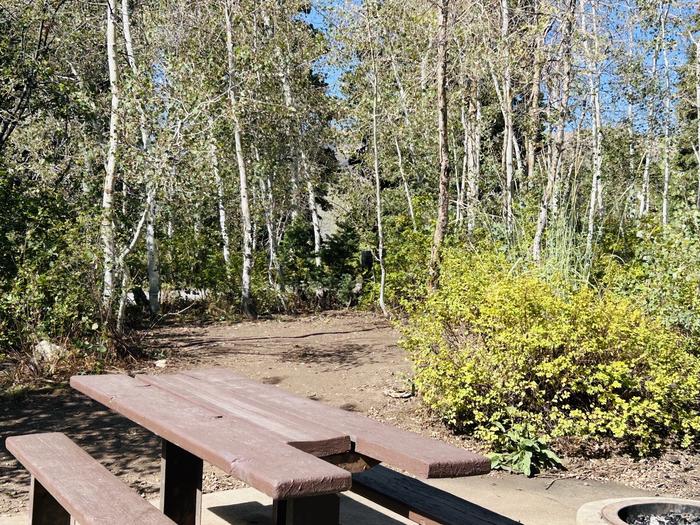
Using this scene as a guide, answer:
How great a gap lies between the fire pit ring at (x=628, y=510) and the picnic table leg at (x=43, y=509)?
2.37 m

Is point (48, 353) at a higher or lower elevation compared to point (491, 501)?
higher

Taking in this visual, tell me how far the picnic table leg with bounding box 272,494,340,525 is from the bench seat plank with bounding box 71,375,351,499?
10.9 inches

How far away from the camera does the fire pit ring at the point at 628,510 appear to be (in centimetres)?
371

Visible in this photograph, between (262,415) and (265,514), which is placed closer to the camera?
(262,415)

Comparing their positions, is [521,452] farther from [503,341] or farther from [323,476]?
[323,476]

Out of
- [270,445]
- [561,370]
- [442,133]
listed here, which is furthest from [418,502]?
[442,133]

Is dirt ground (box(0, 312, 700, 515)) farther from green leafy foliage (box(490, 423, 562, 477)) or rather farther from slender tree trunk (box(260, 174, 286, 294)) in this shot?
slender tree trunk (box(260, 174, 286, 294))

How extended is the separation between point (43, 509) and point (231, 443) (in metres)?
1.49

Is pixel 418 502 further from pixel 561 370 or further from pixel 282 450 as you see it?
pixel 561 370

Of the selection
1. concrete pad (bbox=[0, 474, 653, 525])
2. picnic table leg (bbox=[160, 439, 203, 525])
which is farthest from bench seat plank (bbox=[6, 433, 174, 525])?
concrete pad (bbox=[0, 474, 653, 525])

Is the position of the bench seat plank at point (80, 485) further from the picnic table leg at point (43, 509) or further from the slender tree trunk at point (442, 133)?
the slender tree trunk at point (442, 133)

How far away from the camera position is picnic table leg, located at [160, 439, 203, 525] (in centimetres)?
397

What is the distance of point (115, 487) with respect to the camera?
3.22 m

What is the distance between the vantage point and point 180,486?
158 inches
